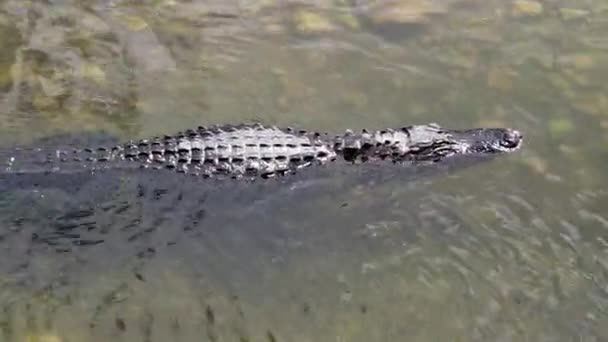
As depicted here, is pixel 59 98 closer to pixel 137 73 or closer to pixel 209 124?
pixel 137 73

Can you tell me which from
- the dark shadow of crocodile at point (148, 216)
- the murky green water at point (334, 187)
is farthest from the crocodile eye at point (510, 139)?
the dark shadow of crocodile at point (148, 216)

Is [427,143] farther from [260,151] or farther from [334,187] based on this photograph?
[260,151]

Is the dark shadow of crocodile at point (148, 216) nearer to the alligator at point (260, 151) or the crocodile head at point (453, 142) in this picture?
the alligator at point (260, 151)

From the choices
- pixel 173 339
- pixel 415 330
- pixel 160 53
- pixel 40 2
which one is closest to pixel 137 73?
pixel 160 53

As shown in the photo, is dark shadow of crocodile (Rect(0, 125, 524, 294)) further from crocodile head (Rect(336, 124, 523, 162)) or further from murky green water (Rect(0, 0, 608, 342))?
crocodile head (Rect(336, 124, 523, 162))

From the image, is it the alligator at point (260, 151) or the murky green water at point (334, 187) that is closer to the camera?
the murky green water at point (334, 187)

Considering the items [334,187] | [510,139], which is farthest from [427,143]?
[334,187]

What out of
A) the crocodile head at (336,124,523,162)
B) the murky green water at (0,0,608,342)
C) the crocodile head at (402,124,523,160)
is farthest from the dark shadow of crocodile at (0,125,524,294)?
the crocodile head at (402,124,523,160)
